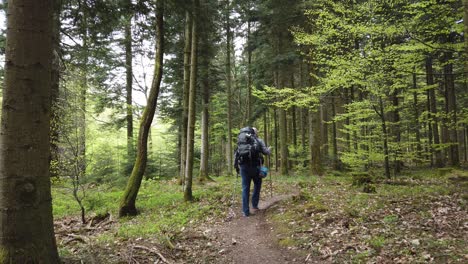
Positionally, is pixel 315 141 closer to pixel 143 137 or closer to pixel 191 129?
pixel 191 129

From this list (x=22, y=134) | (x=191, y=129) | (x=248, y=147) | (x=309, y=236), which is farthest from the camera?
(x=191, y=129)

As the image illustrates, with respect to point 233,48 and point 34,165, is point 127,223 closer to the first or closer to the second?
point 34,165

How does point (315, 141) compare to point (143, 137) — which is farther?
point (315, 141)

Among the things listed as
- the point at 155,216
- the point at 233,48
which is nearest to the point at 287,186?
the point at 155,216

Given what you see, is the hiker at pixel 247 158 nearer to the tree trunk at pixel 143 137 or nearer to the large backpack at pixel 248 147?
the large backpack at pixel 248 147

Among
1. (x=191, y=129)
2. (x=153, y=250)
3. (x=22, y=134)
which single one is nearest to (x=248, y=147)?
(x=191, y=129)

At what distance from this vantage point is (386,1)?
9469mm

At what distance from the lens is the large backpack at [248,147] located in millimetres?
7211

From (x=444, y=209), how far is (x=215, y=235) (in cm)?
498

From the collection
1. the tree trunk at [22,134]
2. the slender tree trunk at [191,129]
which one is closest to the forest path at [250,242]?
the slender tree trunk at [191,129]

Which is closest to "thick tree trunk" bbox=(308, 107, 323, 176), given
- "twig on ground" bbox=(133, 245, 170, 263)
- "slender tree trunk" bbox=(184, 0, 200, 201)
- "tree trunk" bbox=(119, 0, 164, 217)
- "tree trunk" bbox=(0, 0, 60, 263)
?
"slender tree trunk" bbox=(184, 0, 200, 201)

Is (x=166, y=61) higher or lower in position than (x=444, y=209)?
higher

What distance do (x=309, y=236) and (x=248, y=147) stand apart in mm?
2705

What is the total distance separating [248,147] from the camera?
23.7 feet
